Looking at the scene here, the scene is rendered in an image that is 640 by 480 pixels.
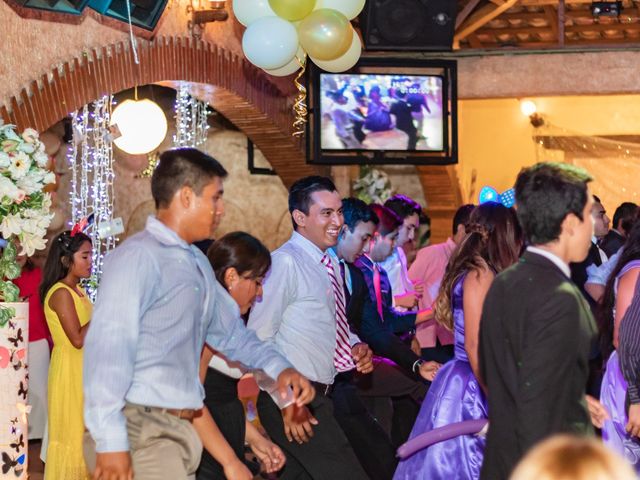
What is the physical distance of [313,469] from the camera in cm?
438

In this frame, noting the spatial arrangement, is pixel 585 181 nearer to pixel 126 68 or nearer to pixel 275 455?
pixel 275 455

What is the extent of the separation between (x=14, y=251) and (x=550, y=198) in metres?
2.50

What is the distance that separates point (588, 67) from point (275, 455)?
654 centimetres

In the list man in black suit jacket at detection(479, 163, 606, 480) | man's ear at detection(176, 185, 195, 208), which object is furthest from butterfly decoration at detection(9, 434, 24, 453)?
man in black suit jacket at detection(479, 163, 606, 480)

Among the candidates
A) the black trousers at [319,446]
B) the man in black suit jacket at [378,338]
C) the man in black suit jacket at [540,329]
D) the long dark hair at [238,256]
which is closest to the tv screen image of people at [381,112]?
the man in black suit jacket at [378,338]

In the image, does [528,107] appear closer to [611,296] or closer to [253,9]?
[253,9]

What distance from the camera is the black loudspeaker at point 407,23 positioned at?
8.71m

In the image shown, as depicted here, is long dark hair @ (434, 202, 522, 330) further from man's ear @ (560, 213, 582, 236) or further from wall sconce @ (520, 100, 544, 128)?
wall sconce @ (520, 100, 544, 128)

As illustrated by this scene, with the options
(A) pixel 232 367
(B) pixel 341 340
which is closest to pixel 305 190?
(B) pixel 341 340

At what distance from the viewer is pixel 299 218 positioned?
4.85m

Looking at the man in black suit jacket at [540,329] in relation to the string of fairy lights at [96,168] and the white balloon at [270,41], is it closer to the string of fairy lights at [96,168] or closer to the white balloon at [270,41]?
the white balloon at [270,41]

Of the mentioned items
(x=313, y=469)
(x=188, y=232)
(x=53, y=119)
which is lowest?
(x=313, y=469)

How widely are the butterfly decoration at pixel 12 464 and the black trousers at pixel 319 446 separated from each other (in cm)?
99

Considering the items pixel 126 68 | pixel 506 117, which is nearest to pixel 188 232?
pixel 126 68
